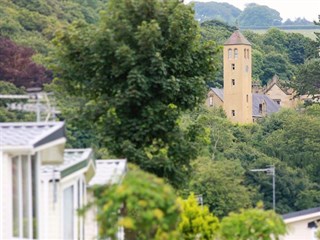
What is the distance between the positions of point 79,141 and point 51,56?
11.0 metres

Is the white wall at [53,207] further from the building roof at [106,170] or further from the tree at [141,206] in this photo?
the tree at [141,206]

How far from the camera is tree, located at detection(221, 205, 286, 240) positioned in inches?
680

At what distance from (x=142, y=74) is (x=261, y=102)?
10005 centimetres

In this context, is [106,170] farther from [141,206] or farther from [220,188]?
[220,188]

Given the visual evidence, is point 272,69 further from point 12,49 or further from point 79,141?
point 79,141

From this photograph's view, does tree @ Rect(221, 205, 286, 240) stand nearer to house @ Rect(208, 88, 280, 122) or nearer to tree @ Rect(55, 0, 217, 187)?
tree @ Rect(55, 0, 217, 187)

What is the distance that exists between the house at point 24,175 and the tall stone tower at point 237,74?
10320cm

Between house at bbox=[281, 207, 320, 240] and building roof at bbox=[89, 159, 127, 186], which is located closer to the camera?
building roof at bbox=[89, 159, 127, 186]

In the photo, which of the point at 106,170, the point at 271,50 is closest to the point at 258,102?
the point at 271,50

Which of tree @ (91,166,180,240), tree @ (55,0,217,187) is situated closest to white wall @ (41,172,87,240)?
tree @ (91,166,180,240)

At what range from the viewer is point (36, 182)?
40.3ft

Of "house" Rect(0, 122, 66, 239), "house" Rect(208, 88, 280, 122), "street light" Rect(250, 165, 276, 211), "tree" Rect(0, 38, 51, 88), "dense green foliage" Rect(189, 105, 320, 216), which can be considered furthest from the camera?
"house" Rect(208, 88, 280, 122)

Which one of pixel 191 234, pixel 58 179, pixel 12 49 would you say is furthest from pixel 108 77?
pixel 12 49

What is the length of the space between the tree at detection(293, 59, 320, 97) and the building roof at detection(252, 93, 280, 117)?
88.3 ft
